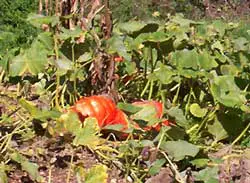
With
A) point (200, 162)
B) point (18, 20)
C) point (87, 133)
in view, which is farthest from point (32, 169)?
point (18, 20)

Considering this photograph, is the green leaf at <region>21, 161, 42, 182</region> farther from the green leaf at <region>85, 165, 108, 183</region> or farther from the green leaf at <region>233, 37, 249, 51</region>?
the green leaf at <region>233, 37, 249, 51</region>

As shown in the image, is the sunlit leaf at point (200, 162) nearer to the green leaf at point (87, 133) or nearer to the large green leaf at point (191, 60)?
the green leaf at point (87, 133)

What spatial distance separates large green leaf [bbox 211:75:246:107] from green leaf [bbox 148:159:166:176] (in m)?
0.33

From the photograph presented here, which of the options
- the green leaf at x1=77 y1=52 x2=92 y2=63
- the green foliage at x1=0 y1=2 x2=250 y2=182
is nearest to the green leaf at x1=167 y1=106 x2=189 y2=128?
the green foliage at x1=0 y1=2 x2=250 y2=182

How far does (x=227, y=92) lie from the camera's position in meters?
2.44

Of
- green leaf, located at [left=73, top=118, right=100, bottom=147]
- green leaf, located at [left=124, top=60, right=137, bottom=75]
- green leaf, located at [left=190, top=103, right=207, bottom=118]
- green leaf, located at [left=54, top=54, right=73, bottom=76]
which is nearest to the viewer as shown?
green leaf, located at [left=73, top=118, right=100, bottom=147]

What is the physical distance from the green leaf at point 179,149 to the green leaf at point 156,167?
3 cm

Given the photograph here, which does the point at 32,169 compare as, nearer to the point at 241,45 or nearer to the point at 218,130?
the point at 218,130

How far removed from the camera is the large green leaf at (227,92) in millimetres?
2311

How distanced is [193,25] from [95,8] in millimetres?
369

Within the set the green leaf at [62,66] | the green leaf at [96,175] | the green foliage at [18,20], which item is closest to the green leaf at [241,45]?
the green leaf at [62,66]

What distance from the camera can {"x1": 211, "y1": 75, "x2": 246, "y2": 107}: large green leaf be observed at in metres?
2.31

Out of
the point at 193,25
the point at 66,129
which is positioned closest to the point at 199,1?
the point at 193,25

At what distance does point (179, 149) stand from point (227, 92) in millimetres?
398
